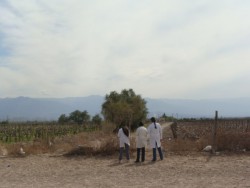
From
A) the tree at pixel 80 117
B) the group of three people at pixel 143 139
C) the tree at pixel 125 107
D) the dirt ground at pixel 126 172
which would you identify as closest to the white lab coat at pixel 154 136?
the group of three people at pixel 143 139

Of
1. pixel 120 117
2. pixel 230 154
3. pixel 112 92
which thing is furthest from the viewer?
pixel 112 92

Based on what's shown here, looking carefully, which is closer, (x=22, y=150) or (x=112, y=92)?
(x=22, y=150)

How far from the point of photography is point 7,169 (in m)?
16.2

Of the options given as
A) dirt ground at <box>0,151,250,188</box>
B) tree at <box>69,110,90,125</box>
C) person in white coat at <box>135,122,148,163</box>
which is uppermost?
tree at <box>69,110,90,125</box>

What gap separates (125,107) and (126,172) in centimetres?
3234

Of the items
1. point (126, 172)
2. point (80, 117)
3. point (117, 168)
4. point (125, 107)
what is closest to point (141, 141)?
point (117, 168)

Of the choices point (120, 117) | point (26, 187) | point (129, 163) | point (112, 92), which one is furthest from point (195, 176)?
point (112, 92)

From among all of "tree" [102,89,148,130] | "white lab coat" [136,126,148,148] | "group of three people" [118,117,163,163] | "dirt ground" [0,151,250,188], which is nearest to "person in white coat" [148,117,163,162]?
"group of three people" [118,117,163,163]

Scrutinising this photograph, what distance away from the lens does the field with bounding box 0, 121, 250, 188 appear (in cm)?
1293

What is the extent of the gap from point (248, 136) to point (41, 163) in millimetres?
9114

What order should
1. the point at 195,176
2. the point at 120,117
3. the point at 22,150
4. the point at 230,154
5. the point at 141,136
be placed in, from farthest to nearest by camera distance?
the point at 120,117 < the point at 22,150 < the point at 230,154 < the point at 141,136 < the point at 195,176

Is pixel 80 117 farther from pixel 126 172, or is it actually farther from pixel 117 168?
pixel 126 172

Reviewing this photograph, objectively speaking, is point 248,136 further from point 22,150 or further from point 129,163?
point 22,150

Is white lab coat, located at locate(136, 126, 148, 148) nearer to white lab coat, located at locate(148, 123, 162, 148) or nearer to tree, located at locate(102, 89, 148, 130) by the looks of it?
white lab coat, located at locate(148, 123, 162, 148)
